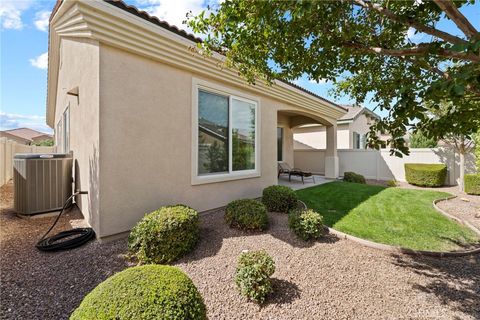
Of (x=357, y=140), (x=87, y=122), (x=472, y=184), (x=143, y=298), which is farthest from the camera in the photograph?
(x=357, y=140)

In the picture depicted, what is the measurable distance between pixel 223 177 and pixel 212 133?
3.98 feet

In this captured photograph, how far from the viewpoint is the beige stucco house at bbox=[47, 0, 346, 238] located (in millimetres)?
4039

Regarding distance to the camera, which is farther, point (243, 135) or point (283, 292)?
point (243, 135)

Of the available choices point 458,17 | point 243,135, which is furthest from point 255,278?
point 243,135

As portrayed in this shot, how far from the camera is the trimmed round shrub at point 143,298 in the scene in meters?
1.78

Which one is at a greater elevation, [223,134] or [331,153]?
[223,134]

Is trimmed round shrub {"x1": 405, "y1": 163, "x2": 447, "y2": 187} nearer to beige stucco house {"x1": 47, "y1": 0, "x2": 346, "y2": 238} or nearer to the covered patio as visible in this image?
the covered patio

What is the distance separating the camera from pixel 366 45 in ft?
10.5

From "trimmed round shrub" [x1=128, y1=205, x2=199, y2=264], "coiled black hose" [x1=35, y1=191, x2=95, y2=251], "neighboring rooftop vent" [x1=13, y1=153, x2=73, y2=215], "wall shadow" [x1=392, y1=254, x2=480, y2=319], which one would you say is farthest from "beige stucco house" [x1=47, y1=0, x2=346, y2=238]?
"wall shadow" [x1=392, y1=254, x2=480, y2=319]

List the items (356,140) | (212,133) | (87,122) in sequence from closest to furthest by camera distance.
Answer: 1. (87,122)
2. (212,133)
3. (356,140)

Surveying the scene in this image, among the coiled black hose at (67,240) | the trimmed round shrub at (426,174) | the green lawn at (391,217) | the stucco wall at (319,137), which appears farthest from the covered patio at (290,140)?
the coiled black hose at (67,240)

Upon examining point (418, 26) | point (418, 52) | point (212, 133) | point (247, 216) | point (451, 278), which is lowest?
point (451, 278)

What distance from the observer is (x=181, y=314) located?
6.19ft

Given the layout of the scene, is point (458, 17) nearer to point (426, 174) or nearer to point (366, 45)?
point (366, 45)
